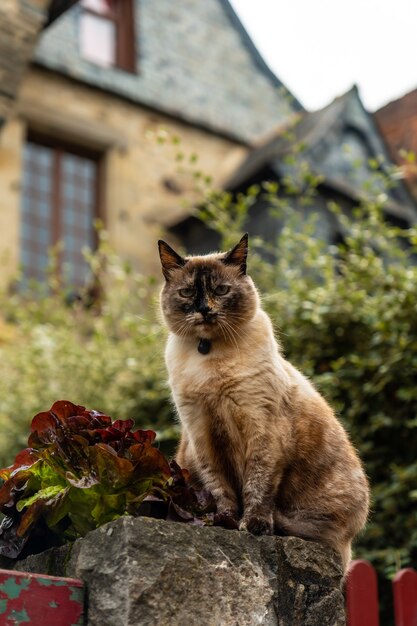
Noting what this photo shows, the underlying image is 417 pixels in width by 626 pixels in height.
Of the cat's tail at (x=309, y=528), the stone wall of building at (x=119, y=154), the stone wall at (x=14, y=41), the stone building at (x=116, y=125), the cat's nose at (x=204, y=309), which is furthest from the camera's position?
the stone building at (x=116, y=125)

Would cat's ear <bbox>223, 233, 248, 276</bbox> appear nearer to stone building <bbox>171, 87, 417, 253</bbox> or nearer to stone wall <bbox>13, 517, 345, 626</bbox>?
stone wall <bbox>13, 517, 345, 626</bbox>

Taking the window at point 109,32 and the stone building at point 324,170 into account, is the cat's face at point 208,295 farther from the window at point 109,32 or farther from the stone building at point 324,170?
the window at point 109,32

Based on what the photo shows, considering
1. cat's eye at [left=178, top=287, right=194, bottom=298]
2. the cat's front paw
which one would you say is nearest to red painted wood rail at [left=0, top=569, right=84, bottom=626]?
the cat's front paw

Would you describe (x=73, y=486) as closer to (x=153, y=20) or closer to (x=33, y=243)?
(x=33, y=243)

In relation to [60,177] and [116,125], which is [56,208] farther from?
[116,125]

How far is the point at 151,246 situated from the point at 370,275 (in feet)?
25.5

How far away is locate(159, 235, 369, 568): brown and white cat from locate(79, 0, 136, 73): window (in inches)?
494

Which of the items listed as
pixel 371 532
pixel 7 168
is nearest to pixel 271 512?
pixel 371 532

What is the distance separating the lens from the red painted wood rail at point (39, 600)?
2068mm

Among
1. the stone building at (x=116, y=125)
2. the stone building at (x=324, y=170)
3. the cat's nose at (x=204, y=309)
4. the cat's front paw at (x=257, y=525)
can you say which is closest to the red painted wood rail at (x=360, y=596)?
the cat's front paw at (x=257, y=525)

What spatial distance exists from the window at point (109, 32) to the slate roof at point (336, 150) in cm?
277

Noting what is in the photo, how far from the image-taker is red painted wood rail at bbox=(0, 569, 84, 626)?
2068 millimetres

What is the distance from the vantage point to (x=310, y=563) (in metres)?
2.53

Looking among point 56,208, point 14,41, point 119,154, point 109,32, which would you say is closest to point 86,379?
point 14,41
